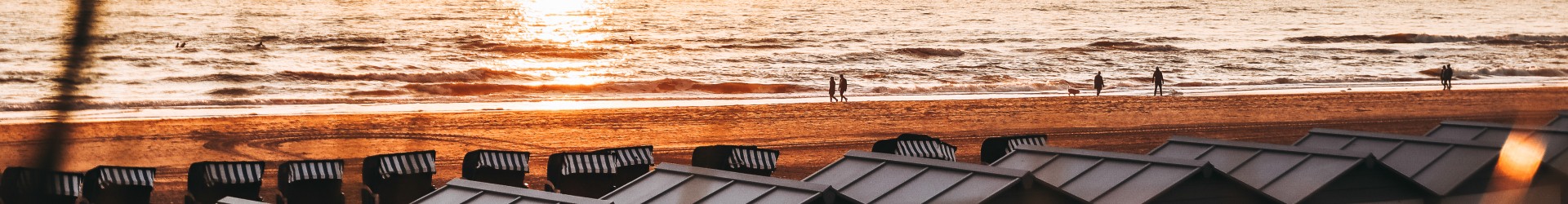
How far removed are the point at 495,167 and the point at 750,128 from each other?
1193cm

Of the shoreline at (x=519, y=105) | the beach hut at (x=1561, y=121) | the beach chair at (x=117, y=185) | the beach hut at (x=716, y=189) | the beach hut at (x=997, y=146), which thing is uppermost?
the beach hut at (x=716, y=189)

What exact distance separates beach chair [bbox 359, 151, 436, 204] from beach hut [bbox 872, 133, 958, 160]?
3.38m

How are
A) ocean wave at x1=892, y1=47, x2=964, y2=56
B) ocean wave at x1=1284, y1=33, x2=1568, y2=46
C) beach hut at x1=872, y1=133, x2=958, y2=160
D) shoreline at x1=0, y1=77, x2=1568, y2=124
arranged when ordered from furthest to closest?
ocean wave at x1=1284, y1=33, x2=1568, y2=46
ocean wave at x1=892, y1=47, x2=964, y2=56
shoreline at x1=0, y1=77, x2=1568, y2=124
beach hut at x1=872, y1=133, x2=958, y2=160

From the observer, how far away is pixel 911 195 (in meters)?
7.09

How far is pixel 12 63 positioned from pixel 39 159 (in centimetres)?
4126

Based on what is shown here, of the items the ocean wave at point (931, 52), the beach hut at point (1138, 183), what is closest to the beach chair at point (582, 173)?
the beach hut at point (1138, 183)

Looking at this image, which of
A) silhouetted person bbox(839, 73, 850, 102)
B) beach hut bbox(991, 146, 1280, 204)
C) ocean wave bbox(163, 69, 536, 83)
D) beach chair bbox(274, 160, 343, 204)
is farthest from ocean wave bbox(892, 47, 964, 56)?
beach hut bbox(991, 146, 1280, 204)

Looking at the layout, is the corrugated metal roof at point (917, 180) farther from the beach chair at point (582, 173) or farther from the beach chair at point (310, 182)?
the beach chair at point (310, 182)

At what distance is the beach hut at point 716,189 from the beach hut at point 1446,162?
363cm

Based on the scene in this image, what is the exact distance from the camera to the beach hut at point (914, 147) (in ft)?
36.2

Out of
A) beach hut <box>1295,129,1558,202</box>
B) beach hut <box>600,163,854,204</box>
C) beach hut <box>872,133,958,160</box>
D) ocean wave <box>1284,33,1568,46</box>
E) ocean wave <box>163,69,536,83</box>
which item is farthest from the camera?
ocean wave <box>1284,33,1568,46</box>

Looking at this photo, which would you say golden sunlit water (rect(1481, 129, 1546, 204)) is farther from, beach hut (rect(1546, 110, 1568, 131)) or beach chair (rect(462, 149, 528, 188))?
beach chair (rect(462, 149, 528, 188))

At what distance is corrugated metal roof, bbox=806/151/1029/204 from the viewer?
6949 millimetres

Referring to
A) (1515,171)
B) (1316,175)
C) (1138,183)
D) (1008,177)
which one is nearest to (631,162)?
(1008,177)
